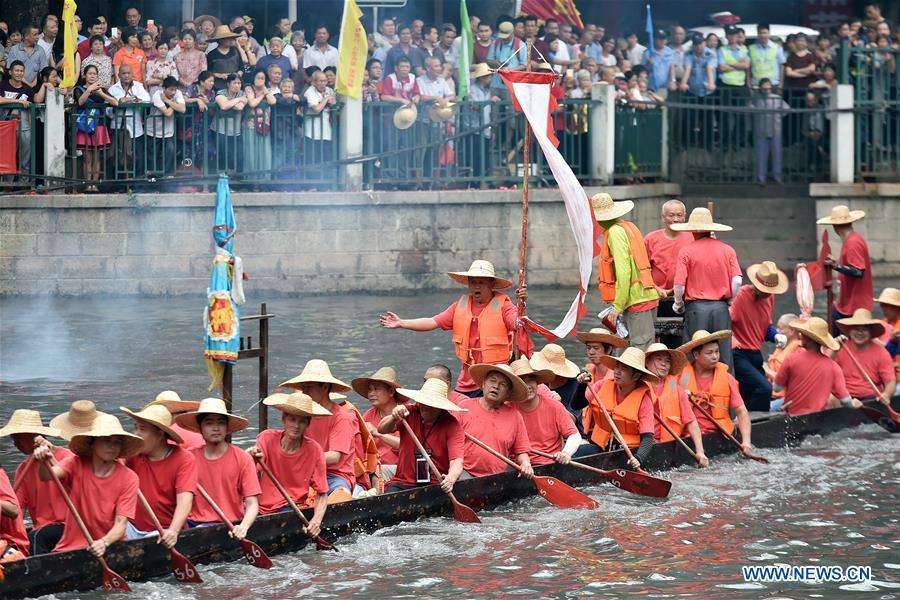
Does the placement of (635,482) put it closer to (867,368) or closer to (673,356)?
(673,356)

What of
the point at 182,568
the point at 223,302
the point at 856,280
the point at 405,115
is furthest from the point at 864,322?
the point at 182,568

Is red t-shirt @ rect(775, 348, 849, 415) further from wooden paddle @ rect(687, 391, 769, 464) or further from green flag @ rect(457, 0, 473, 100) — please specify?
green flag @ rect(457, 0, 473, 100)

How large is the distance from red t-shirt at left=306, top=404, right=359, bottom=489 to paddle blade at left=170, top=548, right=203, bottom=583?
5.20 ft

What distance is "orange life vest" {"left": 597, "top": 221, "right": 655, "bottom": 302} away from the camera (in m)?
15.3

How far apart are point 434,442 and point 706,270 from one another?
4.02m

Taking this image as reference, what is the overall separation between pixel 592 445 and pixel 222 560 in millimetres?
3891

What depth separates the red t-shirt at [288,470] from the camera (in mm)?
11398

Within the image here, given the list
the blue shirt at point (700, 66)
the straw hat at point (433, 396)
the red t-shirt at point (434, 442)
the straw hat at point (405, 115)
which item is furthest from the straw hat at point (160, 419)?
the blue shirt at point (700, 66)

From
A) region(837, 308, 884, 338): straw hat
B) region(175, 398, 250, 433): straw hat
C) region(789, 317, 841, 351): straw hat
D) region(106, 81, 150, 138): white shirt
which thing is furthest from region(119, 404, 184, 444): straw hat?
region(106, 81, 150, 138): white shirt

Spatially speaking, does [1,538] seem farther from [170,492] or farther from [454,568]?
[454,568]

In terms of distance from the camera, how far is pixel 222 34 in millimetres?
21812

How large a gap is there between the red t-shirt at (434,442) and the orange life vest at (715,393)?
2896 millimetres

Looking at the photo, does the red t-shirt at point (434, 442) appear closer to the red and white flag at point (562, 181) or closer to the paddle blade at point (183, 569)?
the paddle blade at point (183, 569)

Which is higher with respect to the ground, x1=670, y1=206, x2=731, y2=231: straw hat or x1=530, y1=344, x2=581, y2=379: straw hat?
x1=670, y1=206, x2=731, y2=231: straw hat
